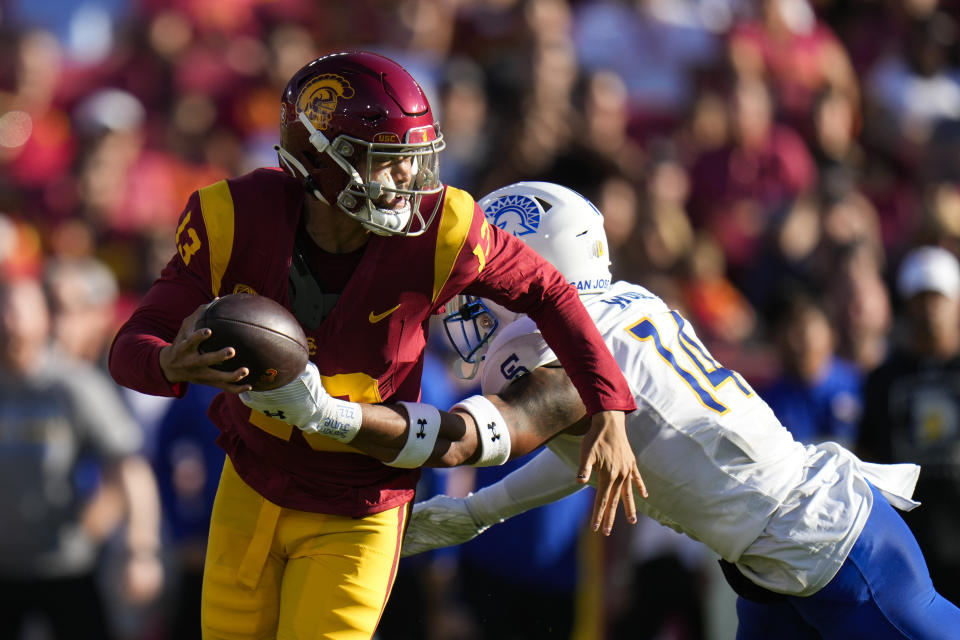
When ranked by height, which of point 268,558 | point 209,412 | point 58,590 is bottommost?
point 58,590

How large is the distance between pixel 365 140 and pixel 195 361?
2.45 ft

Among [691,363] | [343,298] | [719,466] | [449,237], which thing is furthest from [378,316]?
[719,466]

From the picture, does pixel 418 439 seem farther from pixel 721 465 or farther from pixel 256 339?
pixel 721 465

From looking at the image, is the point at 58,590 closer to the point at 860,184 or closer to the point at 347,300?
the point at 347,300

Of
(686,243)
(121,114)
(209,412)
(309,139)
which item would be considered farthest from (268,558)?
(121,114)

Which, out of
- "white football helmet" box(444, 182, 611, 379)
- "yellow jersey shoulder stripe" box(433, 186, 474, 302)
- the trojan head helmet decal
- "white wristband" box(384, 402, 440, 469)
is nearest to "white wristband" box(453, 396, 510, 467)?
"white wristband" box(384, 402, 440, 469)

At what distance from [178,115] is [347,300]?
17.5 ft

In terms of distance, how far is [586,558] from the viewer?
5.97 m

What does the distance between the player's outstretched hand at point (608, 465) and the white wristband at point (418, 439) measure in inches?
14.6

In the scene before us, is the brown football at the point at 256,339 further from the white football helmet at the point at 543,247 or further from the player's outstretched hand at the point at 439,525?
the player's outstretched hand at the point at 439,525

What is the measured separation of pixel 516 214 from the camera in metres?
3.69

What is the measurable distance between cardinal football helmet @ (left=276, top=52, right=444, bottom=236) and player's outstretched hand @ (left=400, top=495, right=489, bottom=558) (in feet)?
3.30

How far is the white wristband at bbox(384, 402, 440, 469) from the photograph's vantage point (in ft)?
10.4

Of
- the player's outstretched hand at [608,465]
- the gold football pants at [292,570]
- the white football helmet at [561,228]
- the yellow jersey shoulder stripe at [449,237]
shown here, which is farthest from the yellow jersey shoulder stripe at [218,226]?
the player's outstretched hand at [608,465]
